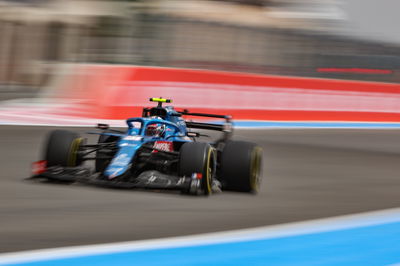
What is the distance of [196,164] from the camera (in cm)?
757

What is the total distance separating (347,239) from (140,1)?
18.8m

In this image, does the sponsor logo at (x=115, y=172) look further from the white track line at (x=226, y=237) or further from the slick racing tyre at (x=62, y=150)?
the white track line at (x=226, y=237)

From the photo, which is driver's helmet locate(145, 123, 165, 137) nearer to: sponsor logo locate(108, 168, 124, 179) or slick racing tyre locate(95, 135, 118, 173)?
slick racing tyre locate(95, 135, 118, 173)

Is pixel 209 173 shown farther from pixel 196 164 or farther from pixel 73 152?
pixel 73 152

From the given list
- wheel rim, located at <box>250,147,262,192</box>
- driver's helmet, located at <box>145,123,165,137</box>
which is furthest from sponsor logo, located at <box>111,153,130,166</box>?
wheel rim, located at <box>250,147,262,192</box>

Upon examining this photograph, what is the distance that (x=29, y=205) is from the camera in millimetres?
6676

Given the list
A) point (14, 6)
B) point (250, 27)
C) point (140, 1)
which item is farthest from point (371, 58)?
point (14, 6)

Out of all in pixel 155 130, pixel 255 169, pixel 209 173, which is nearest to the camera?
pixel 209 173

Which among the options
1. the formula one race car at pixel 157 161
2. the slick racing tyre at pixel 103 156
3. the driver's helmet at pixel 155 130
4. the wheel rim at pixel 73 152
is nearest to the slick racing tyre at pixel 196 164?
the formula one race car at pixel 157 161

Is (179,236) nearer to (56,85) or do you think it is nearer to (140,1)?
(56,85)

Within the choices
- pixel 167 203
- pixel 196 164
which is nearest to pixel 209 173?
pixel 196 164

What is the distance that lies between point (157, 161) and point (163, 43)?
38.5ft

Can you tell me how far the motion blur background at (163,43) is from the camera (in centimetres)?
1962

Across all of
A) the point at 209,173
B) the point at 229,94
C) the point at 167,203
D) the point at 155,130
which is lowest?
the point at 167,203
